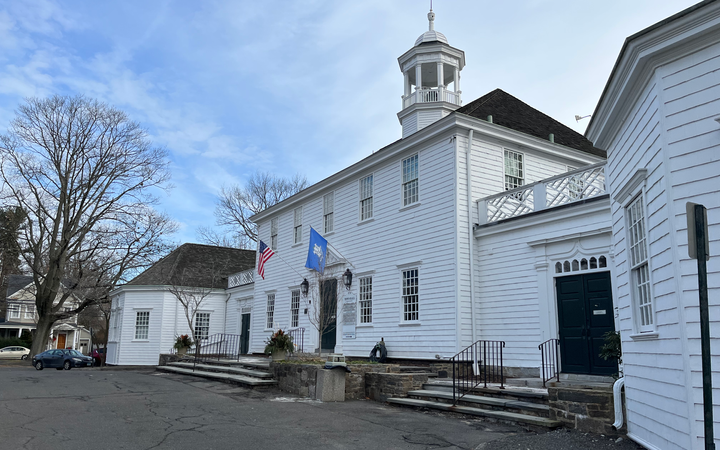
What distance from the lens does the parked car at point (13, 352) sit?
48.2 m

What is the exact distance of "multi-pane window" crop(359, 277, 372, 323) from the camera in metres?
17.0

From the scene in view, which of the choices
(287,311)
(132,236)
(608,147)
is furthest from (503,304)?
(132,236)

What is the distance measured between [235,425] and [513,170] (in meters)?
10.4

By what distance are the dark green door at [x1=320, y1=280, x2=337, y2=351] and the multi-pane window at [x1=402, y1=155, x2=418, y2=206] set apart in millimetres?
4514

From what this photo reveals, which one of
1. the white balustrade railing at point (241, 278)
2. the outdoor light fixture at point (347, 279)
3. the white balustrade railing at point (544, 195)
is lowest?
the outdoor light fixture at point (347, 279)

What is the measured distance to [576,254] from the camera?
12.1m

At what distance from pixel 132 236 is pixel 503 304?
86.9 feet

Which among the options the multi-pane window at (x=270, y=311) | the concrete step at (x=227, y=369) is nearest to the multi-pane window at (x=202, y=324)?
the concrete step at (x=227, y=369)

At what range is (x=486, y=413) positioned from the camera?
945cm

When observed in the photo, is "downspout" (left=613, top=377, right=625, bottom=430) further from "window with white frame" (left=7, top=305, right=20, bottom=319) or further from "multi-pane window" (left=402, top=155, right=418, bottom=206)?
"window with white frame" (left=7, top=305, right=20, bottom=319)

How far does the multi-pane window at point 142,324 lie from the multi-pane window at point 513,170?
73.5ft

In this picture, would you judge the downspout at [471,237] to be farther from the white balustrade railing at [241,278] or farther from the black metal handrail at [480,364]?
the white balustrade railing at [241,278]

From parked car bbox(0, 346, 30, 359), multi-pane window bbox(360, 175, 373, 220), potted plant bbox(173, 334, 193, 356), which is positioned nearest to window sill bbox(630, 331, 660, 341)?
multi-pane window bbox(360, 175, 373, 220)

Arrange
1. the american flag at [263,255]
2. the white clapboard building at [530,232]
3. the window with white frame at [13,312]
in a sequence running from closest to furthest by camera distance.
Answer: the white clapboard building at [530,232]
the american flag at [263,255]
the window with white frame at [13,312]
